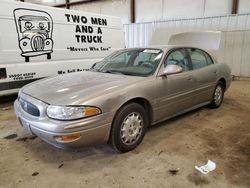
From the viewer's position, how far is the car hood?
2283mm

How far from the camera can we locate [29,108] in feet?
8.09

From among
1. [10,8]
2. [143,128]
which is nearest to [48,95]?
[143,128]

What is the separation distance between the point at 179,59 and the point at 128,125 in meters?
1.43

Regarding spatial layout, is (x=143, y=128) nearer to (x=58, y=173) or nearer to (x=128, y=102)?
(x=128, y=102)

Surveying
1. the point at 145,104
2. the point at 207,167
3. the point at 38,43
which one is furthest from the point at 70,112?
the point at 38,43

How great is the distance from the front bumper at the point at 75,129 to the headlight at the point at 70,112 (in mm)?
41

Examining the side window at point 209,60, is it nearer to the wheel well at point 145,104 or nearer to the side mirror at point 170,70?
the side mirror at point 170,70

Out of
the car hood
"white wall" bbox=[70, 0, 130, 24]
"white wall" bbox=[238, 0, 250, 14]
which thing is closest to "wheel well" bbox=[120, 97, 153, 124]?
the car hood

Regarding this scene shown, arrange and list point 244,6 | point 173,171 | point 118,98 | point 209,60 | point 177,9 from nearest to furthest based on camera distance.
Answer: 1. point 173,171
2. point 118,98
3. point 209,60
4. point 244,6
5. point 177,9

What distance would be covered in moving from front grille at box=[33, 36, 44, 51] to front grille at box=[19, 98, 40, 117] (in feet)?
7.49

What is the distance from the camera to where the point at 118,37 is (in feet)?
20.2

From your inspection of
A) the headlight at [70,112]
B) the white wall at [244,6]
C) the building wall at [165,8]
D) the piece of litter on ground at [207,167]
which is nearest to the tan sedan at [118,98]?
the headlight at [70,112]

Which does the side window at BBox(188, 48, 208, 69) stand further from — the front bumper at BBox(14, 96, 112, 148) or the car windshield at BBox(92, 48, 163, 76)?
the front bumper at BBox(14, 96, 112, 148)

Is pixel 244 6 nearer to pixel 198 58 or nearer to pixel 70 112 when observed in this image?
pixel 198 58
